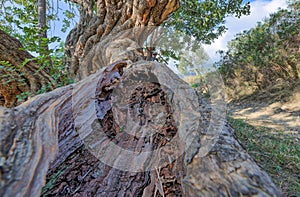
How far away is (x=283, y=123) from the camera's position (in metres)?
3.74

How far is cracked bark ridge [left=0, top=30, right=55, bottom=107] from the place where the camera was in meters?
1.85

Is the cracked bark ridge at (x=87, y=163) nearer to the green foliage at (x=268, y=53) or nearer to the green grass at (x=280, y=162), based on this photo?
the green grass at (x=280, y=162)

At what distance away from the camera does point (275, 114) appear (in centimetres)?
448

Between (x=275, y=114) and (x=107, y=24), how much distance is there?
4410 mm

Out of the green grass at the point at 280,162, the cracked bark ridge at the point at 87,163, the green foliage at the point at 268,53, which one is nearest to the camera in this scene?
the cracked bark ridge at the point at 87,163

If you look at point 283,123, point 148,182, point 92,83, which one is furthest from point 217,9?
point 148,182

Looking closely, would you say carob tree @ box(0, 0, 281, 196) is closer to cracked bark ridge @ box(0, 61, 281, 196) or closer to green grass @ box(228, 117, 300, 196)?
cracked bark ridge @ box(0, 61, 281, 196)

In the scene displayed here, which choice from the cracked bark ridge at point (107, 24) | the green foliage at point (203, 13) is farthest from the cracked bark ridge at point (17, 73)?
the green foliage at point (203, 13)

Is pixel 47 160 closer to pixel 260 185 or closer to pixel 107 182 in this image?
pixel 107 182

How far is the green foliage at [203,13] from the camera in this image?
4.20 m

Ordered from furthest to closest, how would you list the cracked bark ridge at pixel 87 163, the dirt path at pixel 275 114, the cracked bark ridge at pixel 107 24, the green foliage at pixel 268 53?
the green foliage at pixel 268 53
the dirt path at pixel 275 114
the cracked bark ridge at pixel 107 24
the cracked bark ridge at pixel 87 163

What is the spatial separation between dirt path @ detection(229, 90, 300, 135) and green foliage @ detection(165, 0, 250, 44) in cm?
249

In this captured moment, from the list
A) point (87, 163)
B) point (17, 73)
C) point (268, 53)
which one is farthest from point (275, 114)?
point (17, 73)

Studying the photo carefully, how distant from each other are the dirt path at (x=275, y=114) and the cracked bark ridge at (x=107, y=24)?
291 centimetres
